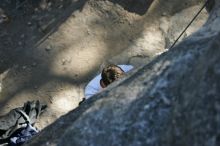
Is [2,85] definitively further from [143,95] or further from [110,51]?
[143,95]

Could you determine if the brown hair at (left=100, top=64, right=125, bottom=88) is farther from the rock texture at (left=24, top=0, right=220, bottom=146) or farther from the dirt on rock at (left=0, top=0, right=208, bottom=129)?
the rock texture at (left=24, top=0, right=220, bottom=146)

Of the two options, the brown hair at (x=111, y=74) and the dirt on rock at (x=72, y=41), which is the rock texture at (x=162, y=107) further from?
the dirt on rock at (x=72, y=41)

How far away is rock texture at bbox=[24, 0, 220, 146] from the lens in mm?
2305

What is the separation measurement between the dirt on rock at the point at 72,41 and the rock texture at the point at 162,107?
11.5 ft

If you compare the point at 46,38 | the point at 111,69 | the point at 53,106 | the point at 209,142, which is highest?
the point at 209,142

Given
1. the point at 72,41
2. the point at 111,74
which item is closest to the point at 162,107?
the point at 111,74

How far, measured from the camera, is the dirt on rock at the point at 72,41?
686cm

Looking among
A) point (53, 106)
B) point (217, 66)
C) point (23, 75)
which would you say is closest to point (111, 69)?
point (53, 106)

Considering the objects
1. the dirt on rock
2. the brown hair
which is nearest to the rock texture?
the brown hair

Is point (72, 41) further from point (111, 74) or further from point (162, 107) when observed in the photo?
point (162, 107)

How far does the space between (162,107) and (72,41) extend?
15.0ft

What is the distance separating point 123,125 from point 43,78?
425 cm

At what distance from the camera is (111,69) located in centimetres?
520

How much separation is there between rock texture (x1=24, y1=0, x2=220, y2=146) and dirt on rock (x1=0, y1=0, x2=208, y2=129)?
350 centimetres
